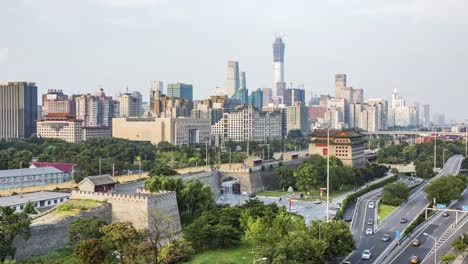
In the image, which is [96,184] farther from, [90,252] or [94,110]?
[94,110]

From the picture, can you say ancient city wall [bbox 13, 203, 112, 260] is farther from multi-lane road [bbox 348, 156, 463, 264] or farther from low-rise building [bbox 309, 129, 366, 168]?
low-rise building [bbox 309, 129, 366, 168]

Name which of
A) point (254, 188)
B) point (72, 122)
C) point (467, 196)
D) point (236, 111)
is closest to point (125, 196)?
point (254, 188)

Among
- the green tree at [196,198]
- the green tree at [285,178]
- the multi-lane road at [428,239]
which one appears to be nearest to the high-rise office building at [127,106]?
the green tree at [285,178]

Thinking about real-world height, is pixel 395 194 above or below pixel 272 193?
above

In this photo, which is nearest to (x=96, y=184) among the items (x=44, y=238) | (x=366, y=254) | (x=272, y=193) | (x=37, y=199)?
(x=37, y=199)

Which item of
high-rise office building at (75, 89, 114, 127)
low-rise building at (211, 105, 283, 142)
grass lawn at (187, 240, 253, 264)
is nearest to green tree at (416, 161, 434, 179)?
grass lawn at (187, 240, 253, 264)

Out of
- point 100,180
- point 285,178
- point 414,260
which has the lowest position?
point 414,260
